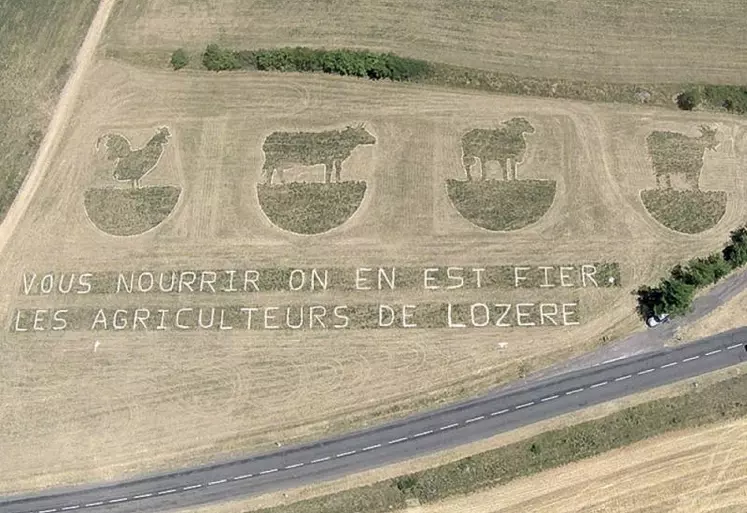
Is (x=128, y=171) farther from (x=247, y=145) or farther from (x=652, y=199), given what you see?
(x=652, y=199)

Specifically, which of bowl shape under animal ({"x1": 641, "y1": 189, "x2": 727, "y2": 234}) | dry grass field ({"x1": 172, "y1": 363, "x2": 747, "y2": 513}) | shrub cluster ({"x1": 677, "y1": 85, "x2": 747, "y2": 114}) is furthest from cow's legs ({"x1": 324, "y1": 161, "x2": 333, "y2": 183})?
shrub cluster ({"x1": 677, "y1": 85, "x2": 747, "y2": 114})

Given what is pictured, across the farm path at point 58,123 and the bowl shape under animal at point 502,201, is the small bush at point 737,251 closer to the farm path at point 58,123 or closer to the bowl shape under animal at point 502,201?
the bowl shape under animal at point 502,201

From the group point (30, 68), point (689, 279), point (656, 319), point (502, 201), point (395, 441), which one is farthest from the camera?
point (30, 68)

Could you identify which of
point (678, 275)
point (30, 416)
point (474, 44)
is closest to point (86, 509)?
point (30, 416)

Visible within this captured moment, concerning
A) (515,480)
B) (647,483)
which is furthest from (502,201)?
(647,483)

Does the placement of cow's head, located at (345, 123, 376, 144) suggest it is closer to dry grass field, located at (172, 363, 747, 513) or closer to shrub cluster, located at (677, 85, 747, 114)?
shrub cluster, located at (677, 85, 747, 114)

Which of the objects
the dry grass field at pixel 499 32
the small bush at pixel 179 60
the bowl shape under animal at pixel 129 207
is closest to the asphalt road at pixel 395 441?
the bowl shape under animal at pixel 129 207

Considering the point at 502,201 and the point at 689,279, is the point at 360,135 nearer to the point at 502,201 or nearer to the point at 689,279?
the point at 502,201
